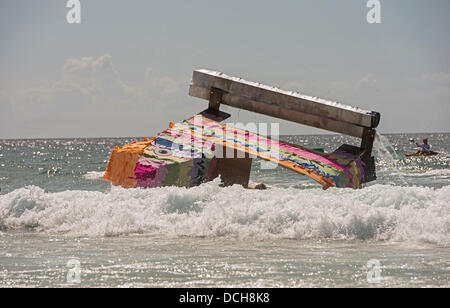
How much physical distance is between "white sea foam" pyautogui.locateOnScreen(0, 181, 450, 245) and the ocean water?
17 millimetres

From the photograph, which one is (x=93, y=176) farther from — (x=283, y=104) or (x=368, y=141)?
(x=368, y=141)

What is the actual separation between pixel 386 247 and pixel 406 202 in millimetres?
1854

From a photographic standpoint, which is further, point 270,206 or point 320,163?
point 320,163

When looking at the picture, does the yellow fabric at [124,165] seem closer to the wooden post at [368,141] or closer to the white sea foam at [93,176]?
the wooden post at [368,141]

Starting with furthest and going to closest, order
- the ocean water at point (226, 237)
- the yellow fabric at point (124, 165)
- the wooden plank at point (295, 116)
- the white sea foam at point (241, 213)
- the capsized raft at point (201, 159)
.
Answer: the wooden plank at point (295, 116)
the yellow fabric at point (124, 165)
the capsized raft at point (201, 159)
the white sea foam at point (241, 213)
the ocean water at point (226, 237)

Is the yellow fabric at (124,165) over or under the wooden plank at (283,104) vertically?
under

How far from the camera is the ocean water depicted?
7273mm

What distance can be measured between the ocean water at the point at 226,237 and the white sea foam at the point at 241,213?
17 millimetres

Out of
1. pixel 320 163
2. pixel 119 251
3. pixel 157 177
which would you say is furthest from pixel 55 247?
pixel 320 163

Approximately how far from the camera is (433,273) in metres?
7.29

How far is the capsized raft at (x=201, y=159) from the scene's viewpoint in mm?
12000

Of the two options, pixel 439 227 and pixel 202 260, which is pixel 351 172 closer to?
pixel 439 227

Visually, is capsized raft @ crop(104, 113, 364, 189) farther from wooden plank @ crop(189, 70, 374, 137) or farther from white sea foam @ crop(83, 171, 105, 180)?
white sea foam @ crop(83, 171, 105, 180)

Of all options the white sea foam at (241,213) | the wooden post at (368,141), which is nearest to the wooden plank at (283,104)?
the wooden post at (368,141)
